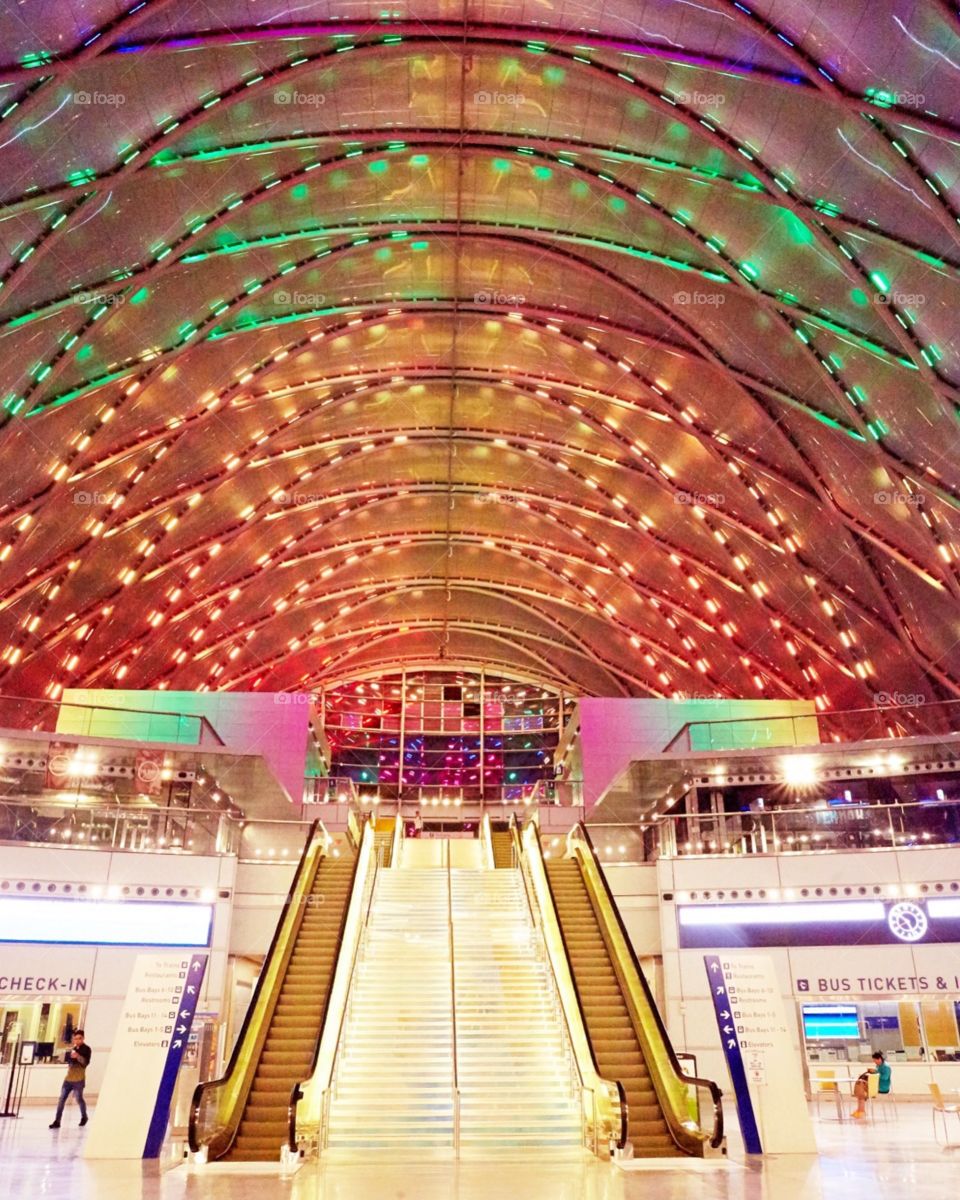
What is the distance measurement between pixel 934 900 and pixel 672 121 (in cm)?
1829

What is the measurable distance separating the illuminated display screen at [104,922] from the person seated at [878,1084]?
12.1 metres

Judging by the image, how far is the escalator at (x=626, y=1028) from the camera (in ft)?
38.5

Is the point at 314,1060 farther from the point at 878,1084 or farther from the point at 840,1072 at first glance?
the point at 840,1072

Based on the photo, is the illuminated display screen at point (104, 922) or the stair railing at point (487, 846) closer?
the illuminated display screen at point (104, 922)

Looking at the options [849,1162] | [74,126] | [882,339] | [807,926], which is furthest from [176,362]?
[849,1162]

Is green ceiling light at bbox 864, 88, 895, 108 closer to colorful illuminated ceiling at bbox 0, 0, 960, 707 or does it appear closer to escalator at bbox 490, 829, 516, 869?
colorful illuminated ceiling at bbox 0, 0, 960, 707

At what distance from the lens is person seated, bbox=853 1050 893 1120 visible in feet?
52.7

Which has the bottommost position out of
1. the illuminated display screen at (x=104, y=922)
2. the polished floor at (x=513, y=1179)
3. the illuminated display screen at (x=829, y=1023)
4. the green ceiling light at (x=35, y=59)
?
the polished floor at (x=513, y=1179)

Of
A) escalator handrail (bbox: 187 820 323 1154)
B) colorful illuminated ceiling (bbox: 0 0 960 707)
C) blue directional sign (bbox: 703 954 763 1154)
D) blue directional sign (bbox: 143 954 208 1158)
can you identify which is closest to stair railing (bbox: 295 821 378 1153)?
escalator handrail (bbox: 187 820 323 1154)

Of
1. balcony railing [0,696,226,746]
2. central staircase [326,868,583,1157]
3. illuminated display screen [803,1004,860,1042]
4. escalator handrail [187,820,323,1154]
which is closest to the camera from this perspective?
escalator handrail [187,820,323,1154]

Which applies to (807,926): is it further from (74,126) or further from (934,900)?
(74,126)

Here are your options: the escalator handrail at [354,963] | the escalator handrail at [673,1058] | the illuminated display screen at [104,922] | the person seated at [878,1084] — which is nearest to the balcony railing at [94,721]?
the illuminated display screen at [104,922]

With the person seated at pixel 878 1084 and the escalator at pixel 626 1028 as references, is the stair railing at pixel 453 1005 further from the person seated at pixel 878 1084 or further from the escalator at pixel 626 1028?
the person seated at pixel 878 1084

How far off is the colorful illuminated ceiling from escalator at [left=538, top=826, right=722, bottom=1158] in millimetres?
15266
